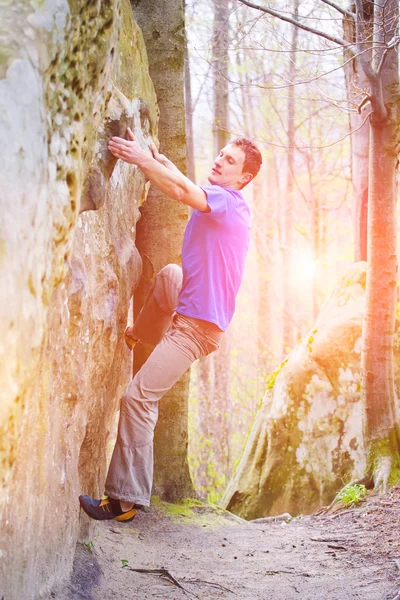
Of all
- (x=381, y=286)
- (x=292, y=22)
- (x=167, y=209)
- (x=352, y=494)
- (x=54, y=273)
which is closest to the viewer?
(x=54, y=273)

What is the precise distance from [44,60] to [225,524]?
16.1 feet

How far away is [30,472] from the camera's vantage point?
123 inches

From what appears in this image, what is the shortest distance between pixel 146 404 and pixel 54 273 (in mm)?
1861

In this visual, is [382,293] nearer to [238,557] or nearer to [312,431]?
[312,431]

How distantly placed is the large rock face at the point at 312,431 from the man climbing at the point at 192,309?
352cm

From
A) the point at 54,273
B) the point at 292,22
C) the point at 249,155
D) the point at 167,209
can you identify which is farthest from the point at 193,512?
the point at 292,22

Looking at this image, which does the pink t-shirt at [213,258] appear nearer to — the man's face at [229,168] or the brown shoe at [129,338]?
the man's face at [229,168]

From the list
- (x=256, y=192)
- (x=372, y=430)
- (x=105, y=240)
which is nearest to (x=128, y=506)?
(x=105, y=240)

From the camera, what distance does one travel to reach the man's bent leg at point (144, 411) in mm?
4402

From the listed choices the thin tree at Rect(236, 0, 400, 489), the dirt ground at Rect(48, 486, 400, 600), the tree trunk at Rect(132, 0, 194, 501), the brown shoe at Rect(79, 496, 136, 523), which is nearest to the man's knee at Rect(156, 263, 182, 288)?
the tree trunk at Rect(132, 0, 194, 501)

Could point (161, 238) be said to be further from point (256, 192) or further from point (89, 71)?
point (256, 192)

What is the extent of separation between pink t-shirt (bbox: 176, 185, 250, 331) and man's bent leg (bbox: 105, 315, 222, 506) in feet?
0.57

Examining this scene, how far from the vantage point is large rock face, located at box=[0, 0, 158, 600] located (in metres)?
2.48

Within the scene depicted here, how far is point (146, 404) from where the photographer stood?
453 centimetres
